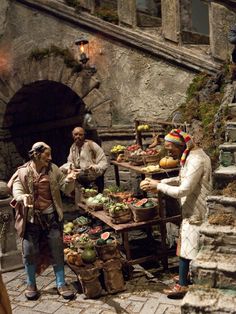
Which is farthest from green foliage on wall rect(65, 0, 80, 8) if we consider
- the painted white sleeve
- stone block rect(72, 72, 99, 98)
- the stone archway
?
the painted white sleeve

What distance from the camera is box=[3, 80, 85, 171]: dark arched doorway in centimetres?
1079

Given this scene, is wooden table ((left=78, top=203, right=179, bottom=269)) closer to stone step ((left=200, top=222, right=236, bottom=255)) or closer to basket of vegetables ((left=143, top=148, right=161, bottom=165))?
basket of vegetables ((left=143, top=148, right=161, bottom=165))

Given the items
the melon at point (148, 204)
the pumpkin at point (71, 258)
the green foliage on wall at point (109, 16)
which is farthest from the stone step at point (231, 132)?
the green foliage on wall at point (109, 16)

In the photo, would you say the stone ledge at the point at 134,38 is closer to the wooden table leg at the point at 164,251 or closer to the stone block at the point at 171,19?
the stone block at the point at 171,19

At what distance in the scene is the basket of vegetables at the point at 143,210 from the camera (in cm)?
614

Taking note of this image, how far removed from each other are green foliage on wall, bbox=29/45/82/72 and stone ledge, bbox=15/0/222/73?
66 centimetres

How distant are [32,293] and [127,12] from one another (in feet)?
19.2

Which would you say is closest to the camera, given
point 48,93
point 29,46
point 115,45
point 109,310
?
point 109,310

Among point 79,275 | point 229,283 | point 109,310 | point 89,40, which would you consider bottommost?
point 109,310

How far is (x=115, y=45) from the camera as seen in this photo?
29.7ft

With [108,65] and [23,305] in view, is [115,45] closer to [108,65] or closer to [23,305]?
[108,65]

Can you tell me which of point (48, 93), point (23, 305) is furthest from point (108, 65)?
point (23, 305)

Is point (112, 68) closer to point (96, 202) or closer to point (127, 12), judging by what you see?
point (127, 12)

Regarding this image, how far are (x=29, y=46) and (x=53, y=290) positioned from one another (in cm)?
575
